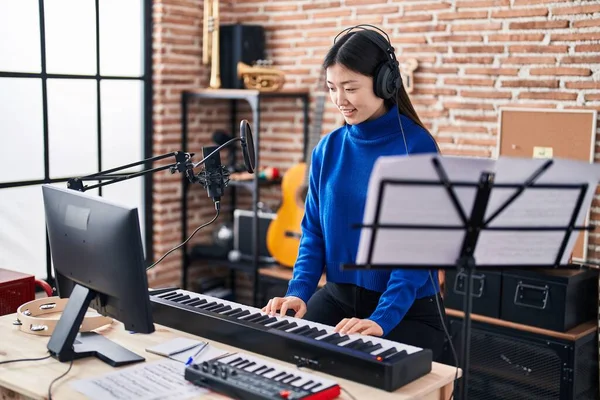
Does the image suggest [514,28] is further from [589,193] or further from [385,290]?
[589,193]

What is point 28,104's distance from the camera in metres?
3.95

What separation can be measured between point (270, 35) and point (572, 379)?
2.65 metres

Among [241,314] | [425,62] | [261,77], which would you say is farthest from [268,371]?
[261,77]

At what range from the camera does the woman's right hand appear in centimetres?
→ 230

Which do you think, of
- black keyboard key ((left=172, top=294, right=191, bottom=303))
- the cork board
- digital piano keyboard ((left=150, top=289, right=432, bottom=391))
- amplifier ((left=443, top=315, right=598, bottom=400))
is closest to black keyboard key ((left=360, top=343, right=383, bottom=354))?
digital piano keyboard ((left=150, top=289, right=432, bottom=391))

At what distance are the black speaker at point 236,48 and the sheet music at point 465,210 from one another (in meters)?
3.02

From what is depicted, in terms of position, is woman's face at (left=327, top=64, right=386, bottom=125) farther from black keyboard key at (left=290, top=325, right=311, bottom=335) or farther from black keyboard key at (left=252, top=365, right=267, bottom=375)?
black keyboard key at (left=252, top=365, right=267, bottom=375)

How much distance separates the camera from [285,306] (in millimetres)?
2309

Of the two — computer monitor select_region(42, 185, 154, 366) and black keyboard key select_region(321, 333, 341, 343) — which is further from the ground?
computer monitor select_region(42, 185, 154, 366)

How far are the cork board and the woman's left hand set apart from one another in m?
1.79

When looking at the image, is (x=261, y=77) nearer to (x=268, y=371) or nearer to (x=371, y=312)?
(x=371, y=312)

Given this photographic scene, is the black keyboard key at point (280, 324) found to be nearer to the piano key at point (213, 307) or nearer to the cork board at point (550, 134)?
the piano key at point (213, 307)

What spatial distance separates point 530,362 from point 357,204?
4.95 ft

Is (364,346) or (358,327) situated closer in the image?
(364,346)
